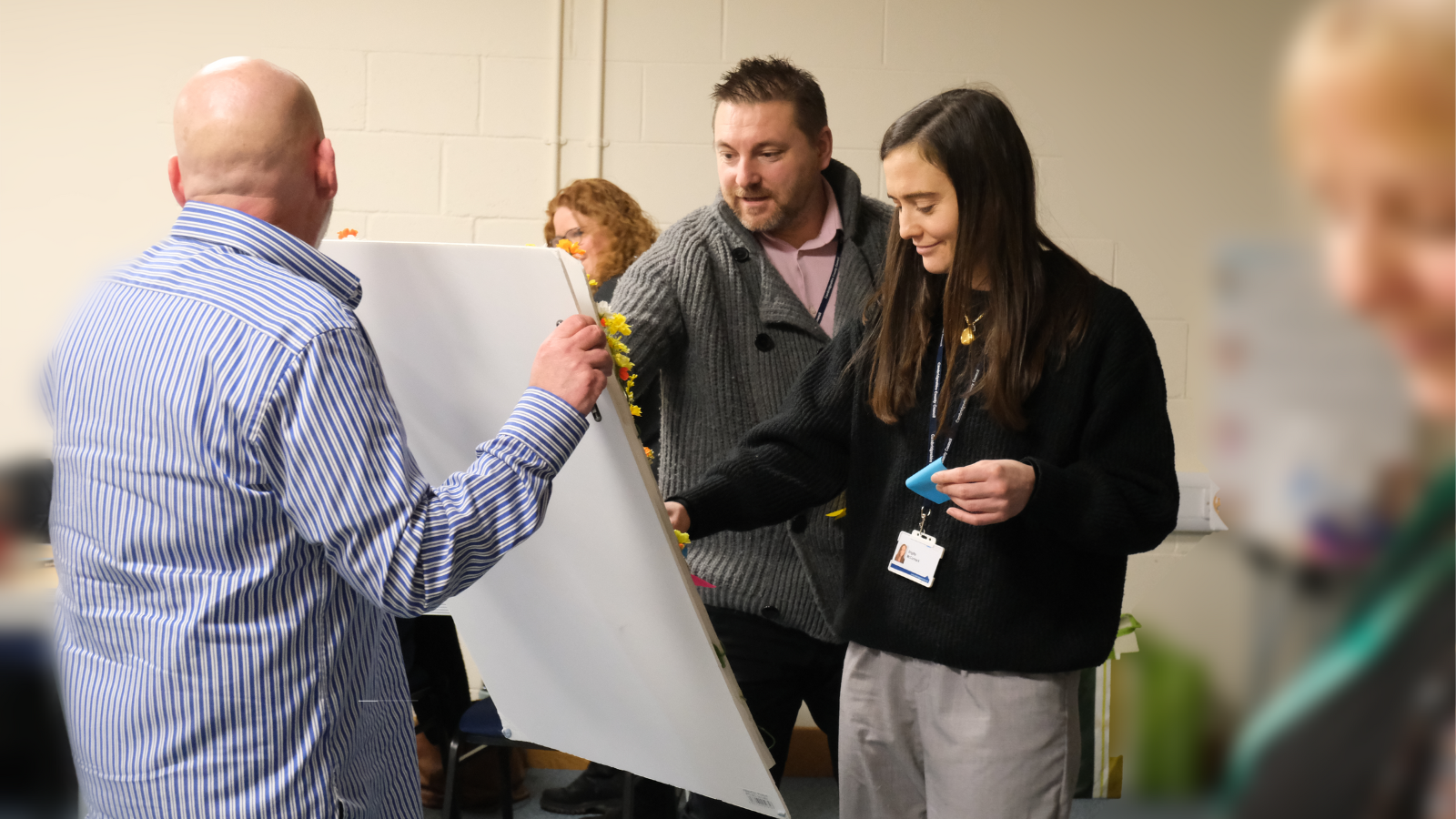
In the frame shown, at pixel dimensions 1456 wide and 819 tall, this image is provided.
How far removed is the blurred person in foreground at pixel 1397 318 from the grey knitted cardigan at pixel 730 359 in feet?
5.43

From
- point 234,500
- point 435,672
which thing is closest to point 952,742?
point 234,500

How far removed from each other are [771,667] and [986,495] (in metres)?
0.71

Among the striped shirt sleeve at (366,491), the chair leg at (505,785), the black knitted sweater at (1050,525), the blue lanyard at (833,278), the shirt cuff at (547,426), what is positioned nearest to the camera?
the striped shirt sleeve at (366,491)

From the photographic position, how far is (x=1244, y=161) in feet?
0.64

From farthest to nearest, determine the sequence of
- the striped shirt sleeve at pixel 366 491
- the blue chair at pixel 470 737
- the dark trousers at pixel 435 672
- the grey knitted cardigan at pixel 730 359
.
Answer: the dark trousers at pixel 435 672 → the blue chair at pixel 470 737 → the grey knitted cardigan at pixel 730 359 → the striped shirt sleeve at pixel 366 491

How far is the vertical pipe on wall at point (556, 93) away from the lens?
3395 millimetres

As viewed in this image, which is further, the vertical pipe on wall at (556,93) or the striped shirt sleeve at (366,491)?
the vertical pipe on wall at (556,93)

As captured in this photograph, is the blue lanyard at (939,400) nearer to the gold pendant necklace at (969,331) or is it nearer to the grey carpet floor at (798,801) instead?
the gold pendant necklace at (969,331)

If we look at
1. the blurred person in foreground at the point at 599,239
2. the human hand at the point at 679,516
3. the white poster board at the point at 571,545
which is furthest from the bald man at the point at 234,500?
the blurred person in foreground at the point at 599,239

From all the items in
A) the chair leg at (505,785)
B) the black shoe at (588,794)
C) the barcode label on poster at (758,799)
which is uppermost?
the barcode label on poster at (758,799)

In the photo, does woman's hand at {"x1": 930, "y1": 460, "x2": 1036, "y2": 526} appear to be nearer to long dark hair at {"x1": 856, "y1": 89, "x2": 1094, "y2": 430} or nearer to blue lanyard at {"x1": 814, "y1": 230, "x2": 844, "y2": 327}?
long dark hair at {"x1": 856, "y1": 89, "x2": 1094, "y2": 430}

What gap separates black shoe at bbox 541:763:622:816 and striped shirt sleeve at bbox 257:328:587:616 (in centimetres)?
206

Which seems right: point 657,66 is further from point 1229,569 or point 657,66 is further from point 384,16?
point 1229,569

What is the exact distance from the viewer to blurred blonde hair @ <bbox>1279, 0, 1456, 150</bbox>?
159mm
